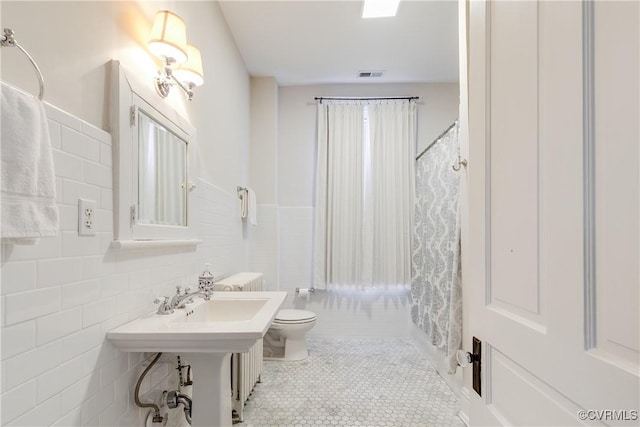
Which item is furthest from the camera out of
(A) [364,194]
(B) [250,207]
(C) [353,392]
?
(A) [364,194]

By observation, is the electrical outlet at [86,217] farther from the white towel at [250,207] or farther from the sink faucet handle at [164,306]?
the white towel at [250,207]

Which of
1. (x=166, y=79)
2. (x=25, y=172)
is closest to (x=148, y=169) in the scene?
(x=166, y=79)

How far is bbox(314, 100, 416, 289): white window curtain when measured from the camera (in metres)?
3.33

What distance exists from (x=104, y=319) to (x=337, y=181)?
257 cm

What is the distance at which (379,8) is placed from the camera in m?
2.27

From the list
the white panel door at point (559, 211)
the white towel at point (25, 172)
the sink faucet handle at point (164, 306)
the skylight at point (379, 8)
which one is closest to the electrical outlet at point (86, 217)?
the white towel at point (25, 172)

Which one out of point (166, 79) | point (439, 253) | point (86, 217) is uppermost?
point (166, 79)

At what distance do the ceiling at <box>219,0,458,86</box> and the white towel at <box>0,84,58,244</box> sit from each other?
2.02 metres

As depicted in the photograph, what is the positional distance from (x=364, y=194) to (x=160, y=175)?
2.22 metres

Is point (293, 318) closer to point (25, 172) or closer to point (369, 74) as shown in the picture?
point (25, 172)

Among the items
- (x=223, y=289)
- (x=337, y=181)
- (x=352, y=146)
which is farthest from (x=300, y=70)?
(x=223, y=289)

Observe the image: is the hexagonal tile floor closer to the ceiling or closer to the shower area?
the shower area

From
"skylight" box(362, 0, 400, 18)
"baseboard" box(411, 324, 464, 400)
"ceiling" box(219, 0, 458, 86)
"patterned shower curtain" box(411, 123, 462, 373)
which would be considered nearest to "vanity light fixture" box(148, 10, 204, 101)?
"ceiling" box(219, 0, 458, 86)

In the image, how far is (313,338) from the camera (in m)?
3.38
